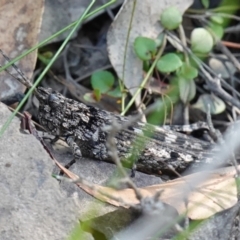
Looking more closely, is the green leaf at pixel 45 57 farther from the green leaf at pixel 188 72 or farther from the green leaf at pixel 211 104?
the green leaf at pixel 211 104

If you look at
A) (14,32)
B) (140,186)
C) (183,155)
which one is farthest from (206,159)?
(14,32)

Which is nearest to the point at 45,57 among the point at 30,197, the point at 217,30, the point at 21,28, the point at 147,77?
the point at 21,28

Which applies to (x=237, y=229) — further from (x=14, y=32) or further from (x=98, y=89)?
(x=14, y=32)

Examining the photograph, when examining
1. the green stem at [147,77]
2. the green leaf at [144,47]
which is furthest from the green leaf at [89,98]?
the green leaf at [144,47]

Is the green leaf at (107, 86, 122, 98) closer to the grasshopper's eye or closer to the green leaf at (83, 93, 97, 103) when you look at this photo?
the green leaf at (83, 93, 97, 103)

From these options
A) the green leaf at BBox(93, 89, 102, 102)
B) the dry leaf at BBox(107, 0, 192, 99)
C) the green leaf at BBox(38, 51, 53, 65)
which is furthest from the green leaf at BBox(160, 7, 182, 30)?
the green leaf at BBox(38, 51, 53, 65)

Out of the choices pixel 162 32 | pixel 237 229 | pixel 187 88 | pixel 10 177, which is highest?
pixel 162 32
